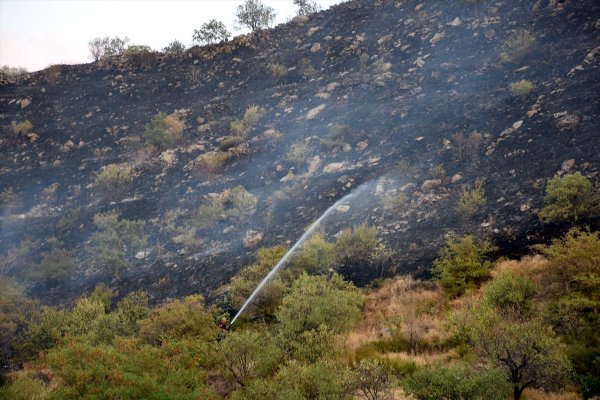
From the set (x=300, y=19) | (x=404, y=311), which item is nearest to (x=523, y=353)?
(x=404, y=311)

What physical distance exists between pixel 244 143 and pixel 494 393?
2911 centimetres

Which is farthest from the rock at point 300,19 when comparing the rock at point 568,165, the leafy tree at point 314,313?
the leafy tree at point 314,313

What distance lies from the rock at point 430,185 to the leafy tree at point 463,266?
5.65 meters

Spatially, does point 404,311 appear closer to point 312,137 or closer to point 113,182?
point 312,137

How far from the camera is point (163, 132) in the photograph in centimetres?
3825

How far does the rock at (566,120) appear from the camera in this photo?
937 inches

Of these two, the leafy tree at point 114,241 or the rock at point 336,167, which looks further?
A: the rock at point 336,167

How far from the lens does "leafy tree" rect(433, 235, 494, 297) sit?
18094 millimetres

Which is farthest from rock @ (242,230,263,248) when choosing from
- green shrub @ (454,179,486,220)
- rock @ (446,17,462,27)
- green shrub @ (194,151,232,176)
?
rock @ (446,17,462,27)

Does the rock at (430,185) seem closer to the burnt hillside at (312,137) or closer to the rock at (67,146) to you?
the burnt hillside at (312,137)

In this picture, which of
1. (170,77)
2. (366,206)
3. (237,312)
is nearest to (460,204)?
(366,206)

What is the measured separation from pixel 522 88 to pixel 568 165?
8236 mm

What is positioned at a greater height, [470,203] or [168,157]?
[168,157]

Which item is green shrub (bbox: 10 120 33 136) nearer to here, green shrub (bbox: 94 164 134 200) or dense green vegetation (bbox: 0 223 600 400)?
green shrub (bbox: 94 164 134 200)
